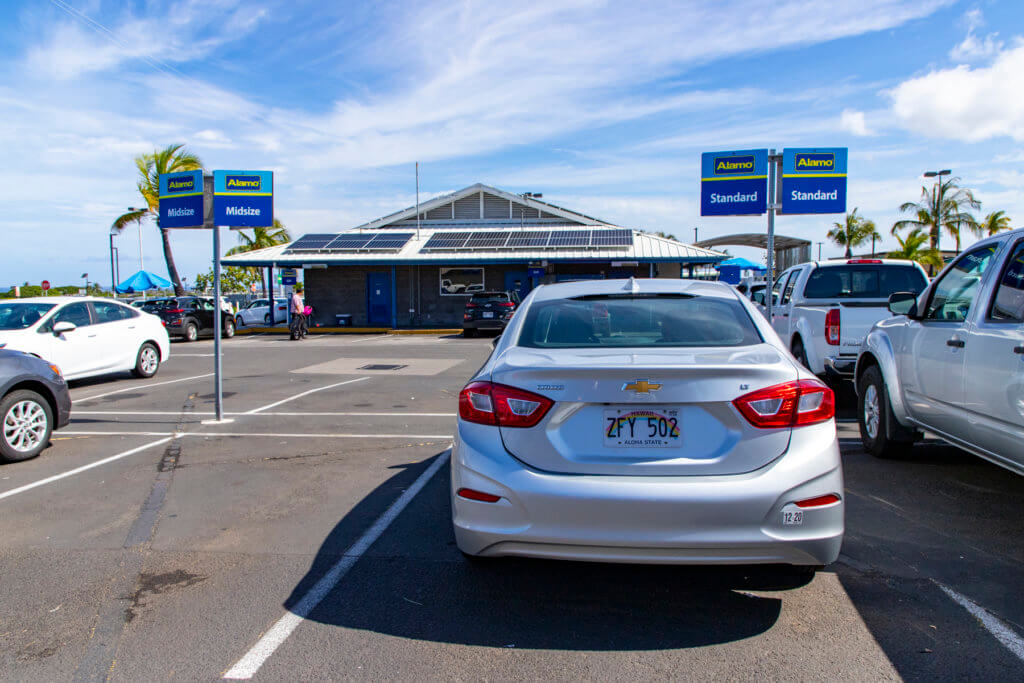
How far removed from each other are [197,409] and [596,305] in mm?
7218

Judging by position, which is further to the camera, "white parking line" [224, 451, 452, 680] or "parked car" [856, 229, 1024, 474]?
"parked car" [856, 229, 1024, 474]

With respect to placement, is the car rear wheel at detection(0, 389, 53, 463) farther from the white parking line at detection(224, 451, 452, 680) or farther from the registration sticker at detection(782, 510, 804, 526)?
the registration sticker at detection(782, 510, 804, 526)

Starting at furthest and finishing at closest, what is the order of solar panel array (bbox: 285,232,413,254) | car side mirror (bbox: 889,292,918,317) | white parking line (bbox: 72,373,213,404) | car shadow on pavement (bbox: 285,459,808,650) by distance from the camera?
solar panel array (bbox: 285,232,413,254) < white parking line (bbox: 72,373,213,404) < car side mirror (bbox: 889,292,918,317) < car shadow on pavement (bbox: 285,459,808,650)

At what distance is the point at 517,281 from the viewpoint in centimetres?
2886

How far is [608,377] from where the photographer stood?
3166 mm

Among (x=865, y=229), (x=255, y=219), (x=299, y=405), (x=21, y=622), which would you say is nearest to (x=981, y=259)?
(x=21, y=622)

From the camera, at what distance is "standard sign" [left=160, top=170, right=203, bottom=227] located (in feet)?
26.9

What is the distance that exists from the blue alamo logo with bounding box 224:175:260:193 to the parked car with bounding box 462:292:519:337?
14.6 metres

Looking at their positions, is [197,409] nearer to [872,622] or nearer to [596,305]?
[596,305]

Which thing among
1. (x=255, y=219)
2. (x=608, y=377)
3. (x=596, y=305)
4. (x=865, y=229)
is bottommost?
(x=608, y=377)

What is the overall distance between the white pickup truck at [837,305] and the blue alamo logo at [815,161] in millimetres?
1804

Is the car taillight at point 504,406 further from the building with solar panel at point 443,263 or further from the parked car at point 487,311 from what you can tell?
the building with solar panel at point 443,263

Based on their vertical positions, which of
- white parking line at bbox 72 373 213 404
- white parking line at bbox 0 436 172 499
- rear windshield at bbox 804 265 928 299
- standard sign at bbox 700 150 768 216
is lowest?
white parking line at bbox 72 373 213 404

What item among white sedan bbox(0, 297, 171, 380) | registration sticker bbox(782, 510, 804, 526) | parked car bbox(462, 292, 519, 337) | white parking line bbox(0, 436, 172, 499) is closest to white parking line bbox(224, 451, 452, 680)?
registration sticker bbox(782, 510, 804, 526)
